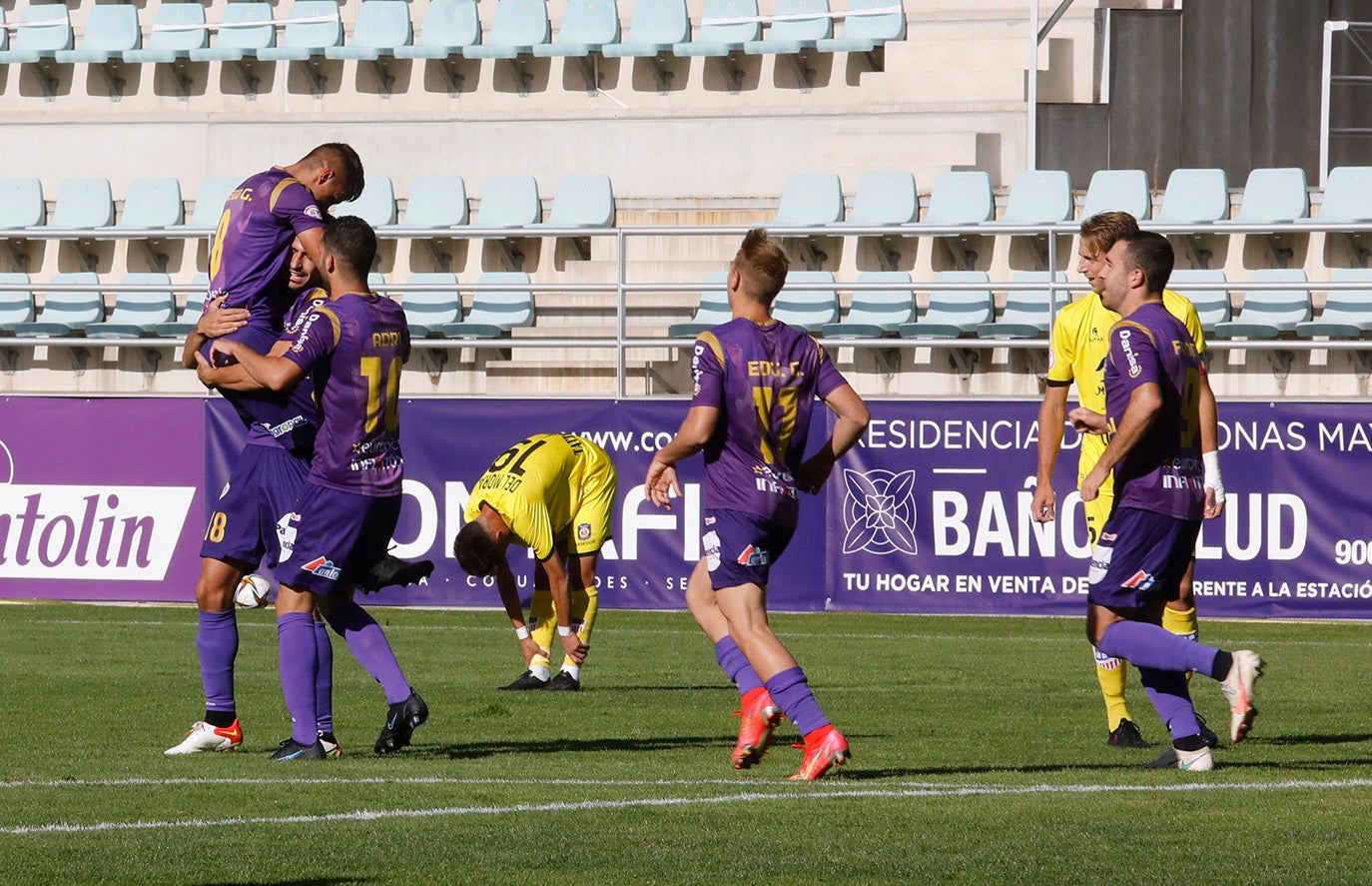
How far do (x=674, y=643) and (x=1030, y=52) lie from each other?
9.67 meters

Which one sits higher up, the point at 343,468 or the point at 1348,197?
the point at 1348,197

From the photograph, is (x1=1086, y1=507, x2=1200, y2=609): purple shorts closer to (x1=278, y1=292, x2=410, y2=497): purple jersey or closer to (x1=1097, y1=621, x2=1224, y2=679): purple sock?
(x1=1097, y1=621, x2=1224, y2=679): purple sock

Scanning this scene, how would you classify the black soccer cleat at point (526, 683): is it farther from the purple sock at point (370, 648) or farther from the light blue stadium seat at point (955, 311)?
the light blue stadium seat at point (955, 311)

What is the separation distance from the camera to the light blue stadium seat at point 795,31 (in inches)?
899

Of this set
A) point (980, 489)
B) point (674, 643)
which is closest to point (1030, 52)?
point (980, 489)

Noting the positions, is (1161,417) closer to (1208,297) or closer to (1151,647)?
(1151,647)

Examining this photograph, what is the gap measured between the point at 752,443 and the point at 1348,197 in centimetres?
1337

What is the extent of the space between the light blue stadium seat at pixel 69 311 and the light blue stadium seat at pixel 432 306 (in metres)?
3.26

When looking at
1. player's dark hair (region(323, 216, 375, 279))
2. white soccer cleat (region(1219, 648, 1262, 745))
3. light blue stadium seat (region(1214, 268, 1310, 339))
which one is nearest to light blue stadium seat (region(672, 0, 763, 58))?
light blue stadium seat (region(1214, 268, 1310, 339))

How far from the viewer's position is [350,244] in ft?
24.8

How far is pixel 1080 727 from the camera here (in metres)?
9.13

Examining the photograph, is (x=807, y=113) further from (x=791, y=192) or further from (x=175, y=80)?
(x=175, y=80)

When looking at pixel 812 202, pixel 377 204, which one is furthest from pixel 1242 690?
pixel 377 204

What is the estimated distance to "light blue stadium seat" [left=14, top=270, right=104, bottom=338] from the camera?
2106 cm
